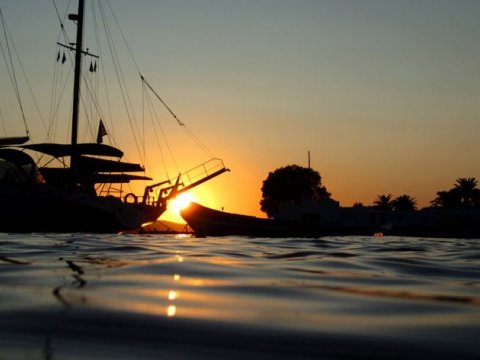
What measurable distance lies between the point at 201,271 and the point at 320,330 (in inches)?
115

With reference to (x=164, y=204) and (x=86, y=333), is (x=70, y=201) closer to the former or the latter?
(x=164, y=204)

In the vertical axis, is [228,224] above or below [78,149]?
below

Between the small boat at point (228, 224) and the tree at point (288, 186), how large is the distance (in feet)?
172

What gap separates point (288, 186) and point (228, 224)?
54100 mm

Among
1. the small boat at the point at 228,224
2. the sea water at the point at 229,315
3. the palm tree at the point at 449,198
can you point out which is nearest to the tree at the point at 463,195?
the palm tree at the point at 449,198

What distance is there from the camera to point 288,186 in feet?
286

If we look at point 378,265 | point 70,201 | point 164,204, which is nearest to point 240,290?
point 378,265

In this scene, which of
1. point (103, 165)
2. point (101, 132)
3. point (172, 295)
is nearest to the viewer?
point (172, 295)

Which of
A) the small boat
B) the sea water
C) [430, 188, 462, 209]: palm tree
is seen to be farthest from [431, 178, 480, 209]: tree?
the sea water

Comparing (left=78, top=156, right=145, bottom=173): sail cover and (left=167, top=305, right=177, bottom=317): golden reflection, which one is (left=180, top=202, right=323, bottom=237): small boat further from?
(left=167, top=305, right=177, bottom=317): golden reflection

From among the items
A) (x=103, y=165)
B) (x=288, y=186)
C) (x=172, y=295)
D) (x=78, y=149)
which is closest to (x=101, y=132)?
(x=103, y=165)

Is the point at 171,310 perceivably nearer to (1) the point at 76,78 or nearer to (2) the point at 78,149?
(2) the point at 78,149

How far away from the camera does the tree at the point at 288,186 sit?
87312 millimetres

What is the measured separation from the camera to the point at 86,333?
223 centimetres
